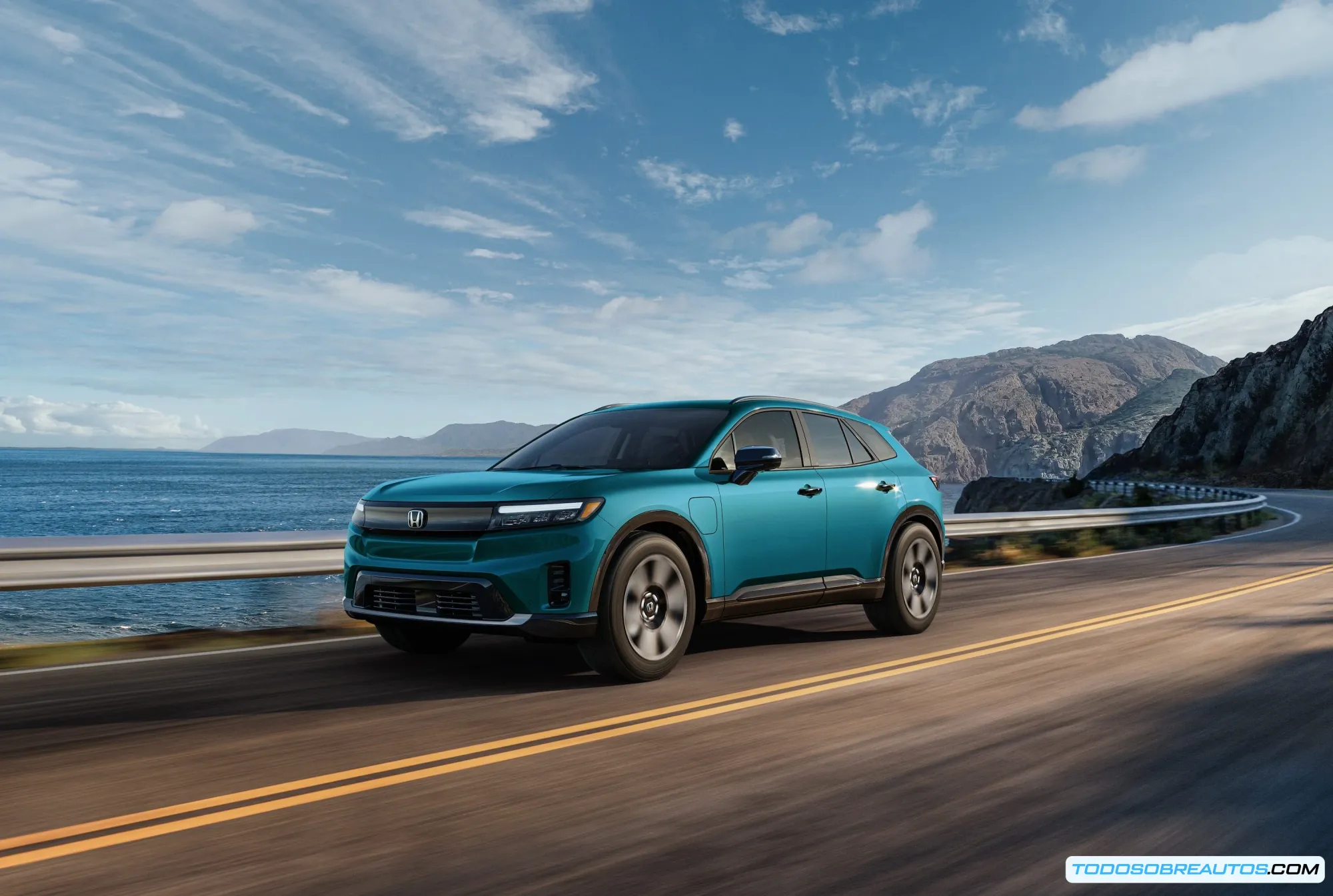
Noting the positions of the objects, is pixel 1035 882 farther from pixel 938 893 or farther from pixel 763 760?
pixel 763 760

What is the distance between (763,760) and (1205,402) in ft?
336

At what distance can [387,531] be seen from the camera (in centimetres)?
661

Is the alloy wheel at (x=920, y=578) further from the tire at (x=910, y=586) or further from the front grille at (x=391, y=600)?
the front grille at (x=391, y=600)

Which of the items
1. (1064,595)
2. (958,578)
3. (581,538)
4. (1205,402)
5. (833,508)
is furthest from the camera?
(1205,402)

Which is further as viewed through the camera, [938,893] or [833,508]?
[833,508]

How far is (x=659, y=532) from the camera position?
6.73 metres

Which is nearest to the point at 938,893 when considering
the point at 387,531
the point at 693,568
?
the point at 693,568

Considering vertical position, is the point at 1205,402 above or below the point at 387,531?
above

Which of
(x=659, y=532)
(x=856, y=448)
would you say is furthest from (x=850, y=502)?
(x=659, y=532)

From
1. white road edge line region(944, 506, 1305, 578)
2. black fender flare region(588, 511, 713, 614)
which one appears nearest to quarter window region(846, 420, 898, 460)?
black fender flare region(588, 511, 713, 614)

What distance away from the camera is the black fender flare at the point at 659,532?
6234 mm

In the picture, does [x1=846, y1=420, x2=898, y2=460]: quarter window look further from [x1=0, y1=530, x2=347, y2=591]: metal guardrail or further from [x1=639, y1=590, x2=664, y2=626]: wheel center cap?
[x1=0, y1=530, x2=347, y2=591]: metal guardrail

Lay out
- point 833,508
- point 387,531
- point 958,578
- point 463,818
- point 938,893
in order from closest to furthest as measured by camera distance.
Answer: point 938,893 < point 463,818 < point 387,531 < point 833,508 < point 958,578

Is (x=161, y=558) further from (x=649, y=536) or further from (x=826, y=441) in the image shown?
(x=826, y=441)
